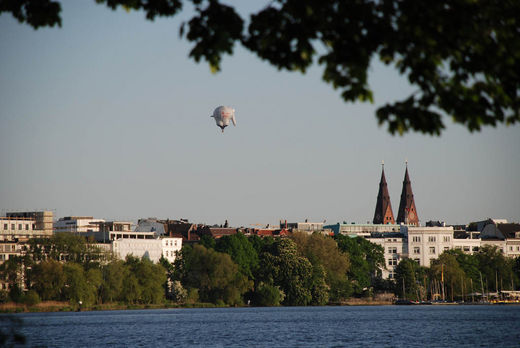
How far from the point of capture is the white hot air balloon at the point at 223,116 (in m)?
162

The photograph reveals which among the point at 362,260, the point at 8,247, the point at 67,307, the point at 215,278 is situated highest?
the point at 8,247

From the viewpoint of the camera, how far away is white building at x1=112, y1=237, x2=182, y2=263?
491ft

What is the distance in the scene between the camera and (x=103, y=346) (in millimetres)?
61750

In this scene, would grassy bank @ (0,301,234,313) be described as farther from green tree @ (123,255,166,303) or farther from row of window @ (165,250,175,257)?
row of window @ (165,250,175,257)

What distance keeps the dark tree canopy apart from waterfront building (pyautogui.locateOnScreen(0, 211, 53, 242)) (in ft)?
430

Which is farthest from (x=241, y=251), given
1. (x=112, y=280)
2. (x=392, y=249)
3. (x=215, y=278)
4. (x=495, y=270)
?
(x=392, y=249)

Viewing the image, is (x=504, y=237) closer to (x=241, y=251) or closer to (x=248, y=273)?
(x=241, y=251)

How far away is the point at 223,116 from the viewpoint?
16200 cm

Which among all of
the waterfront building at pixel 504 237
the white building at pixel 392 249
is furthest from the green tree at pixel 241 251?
the waterfront building at pixel 504 237

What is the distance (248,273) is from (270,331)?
5274 centimetres

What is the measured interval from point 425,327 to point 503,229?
114 meters


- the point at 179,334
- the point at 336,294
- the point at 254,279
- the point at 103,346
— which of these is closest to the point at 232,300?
the point at 254,279

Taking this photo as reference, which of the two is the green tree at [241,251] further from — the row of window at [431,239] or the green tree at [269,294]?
the row of window at [431,239]

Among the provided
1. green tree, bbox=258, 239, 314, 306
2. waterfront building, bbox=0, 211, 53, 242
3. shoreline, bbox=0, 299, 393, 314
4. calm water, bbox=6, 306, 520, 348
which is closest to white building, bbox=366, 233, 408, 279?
green tree, bbox=258, 239, 314, 306
